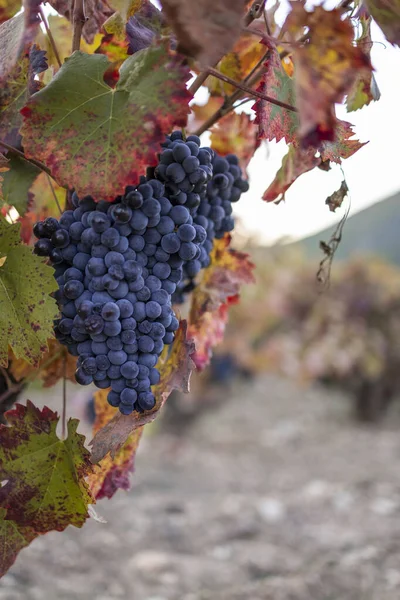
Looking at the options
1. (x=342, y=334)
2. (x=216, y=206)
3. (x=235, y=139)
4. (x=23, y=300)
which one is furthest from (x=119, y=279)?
(x=342, y=334)

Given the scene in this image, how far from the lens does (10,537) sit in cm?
79

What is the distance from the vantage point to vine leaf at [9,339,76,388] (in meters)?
0.99

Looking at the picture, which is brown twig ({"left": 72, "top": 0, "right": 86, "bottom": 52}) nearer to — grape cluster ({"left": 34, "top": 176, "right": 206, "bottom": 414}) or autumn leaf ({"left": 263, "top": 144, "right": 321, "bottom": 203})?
grape cluster ({"left": 34, "top": 176, "right": 206, "bottom": 414})

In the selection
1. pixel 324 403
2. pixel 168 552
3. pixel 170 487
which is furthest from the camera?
pixel 324 403

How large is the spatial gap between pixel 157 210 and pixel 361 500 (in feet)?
8.29

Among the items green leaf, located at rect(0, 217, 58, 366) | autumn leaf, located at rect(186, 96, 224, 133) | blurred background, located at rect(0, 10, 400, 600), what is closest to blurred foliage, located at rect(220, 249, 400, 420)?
blurred background, located at rect(0, 10, 400, 600)

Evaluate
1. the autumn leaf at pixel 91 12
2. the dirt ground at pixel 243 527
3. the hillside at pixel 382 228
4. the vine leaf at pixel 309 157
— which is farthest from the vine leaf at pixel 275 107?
the hillside at pixel 382 228

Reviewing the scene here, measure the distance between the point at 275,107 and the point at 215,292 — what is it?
400 mm

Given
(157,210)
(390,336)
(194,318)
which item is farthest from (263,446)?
(157,210)

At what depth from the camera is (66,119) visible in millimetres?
675

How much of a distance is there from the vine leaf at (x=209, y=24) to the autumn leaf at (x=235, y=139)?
57 cm

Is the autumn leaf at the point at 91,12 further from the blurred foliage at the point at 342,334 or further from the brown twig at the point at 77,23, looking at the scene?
the blurred foliage at the point at 342,334

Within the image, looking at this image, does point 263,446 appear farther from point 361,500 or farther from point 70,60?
point 70,60

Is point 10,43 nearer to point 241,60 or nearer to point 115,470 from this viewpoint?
point 241,60
